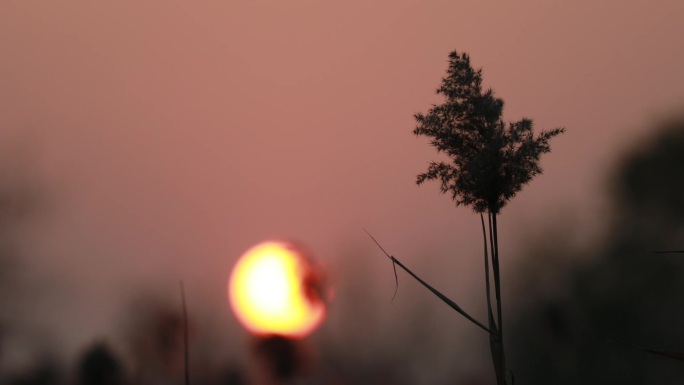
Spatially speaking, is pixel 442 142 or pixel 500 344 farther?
pixel 442 142

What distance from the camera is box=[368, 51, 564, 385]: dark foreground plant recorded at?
8844mm

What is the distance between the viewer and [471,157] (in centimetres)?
901

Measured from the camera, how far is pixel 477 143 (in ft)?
29.8

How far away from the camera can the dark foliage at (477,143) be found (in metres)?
8.85

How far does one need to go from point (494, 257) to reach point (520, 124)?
1896 mm

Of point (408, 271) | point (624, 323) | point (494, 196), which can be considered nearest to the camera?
point (408, 271)

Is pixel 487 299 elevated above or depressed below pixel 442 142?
below

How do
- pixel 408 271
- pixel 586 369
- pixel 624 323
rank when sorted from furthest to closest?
pixel 624 323 < pixel 586 369 < pixel 408 271

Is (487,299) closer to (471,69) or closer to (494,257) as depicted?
(494,257)

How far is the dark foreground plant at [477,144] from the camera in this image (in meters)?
8.84

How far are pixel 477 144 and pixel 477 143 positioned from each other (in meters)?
0.01

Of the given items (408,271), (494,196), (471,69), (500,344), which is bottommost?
(500,344)

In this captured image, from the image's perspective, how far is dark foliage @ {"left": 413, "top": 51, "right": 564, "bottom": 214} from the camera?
8852mm

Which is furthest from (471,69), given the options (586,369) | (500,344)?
(586,369)
